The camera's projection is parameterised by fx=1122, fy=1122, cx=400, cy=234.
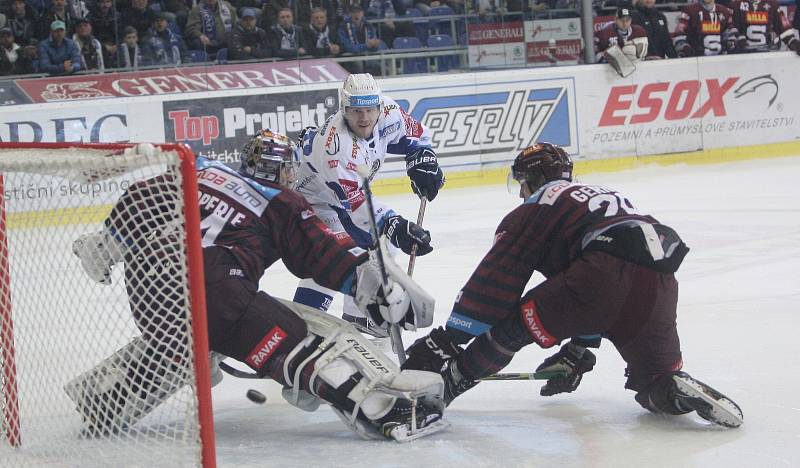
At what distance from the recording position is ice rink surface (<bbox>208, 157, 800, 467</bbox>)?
3051 millimetres

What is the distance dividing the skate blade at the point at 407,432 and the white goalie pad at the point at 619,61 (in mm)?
7046

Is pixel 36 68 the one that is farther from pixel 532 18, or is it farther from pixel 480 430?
pixel 480 430

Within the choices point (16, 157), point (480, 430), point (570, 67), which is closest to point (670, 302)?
point (480, 430)

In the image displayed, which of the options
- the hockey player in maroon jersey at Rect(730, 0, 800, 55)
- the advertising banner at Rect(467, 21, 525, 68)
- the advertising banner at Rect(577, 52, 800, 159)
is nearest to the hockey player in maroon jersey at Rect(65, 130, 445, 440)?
the advertising banner at Rect(467, 21, 525, 68)

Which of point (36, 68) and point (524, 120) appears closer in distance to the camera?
point (36, 68)

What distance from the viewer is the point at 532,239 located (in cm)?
325

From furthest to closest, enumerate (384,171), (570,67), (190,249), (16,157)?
(570,67) < (384,171) < (16,157) < (190,249)

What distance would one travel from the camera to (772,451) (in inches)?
118

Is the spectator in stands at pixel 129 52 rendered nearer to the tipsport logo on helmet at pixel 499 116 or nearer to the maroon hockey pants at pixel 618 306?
the tipsport logo on helmet at pixel 499 116

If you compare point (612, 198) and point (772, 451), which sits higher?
point (612, 198)

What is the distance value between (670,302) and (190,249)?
1.44m

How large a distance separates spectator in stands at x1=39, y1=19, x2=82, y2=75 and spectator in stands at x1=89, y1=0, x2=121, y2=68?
0.72 ft

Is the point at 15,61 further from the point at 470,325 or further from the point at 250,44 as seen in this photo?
the point at 470,325

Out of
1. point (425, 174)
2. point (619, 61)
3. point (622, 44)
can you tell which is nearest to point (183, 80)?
point (619, 61)
